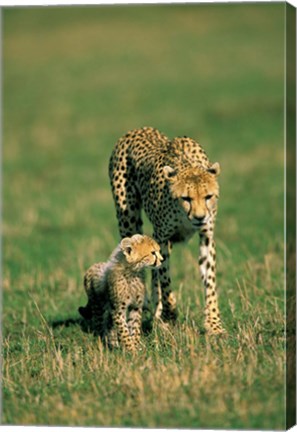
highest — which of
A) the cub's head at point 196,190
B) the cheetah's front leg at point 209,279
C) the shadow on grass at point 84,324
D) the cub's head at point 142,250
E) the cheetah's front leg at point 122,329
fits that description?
the cub's head at point 196,190

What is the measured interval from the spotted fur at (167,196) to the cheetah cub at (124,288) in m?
0.28

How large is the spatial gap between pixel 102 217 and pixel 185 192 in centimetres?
748

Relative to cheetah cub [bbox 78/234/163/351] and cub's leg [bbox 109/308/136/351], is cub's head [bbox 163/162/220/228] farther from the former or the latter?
cub's leg [bbox 109/308/136/351]

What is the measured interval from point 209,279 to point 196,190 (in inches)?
36.6

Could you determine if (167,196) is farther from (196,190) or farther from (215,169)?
(196,190)

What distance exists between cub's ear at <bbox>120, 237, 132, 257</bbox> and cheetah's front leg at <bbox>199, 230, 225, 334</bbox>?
0.59 meters

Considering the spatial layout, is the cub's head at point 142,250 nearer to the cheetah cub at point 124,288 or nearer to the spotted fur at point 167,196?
the cheetah cub at point 124,288

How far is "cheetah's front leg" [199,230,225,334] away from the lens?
7.33 meters

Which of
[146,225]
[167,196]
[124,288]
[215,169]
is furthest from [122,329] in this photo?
[146,225]

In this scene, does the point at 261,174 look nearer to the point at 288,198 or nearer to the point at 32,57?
the point at 288,198

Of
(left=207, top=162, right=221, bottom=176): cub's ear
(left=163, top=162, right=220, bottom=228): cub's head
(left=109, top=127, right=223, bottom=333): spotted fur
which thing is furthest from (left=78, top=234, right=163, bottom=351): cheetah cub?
(left=207, top=162, right=221, bottom=176): cub's ear

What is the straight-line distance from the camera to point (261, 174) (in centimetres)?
1565

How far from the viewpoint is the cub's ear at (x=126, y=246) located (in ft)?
23.3

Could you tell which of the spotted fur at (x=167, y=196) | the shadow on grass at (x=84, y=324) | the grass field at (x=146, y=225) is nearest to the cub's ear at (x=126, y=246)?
the spotted fur at (x=167, y=196)
